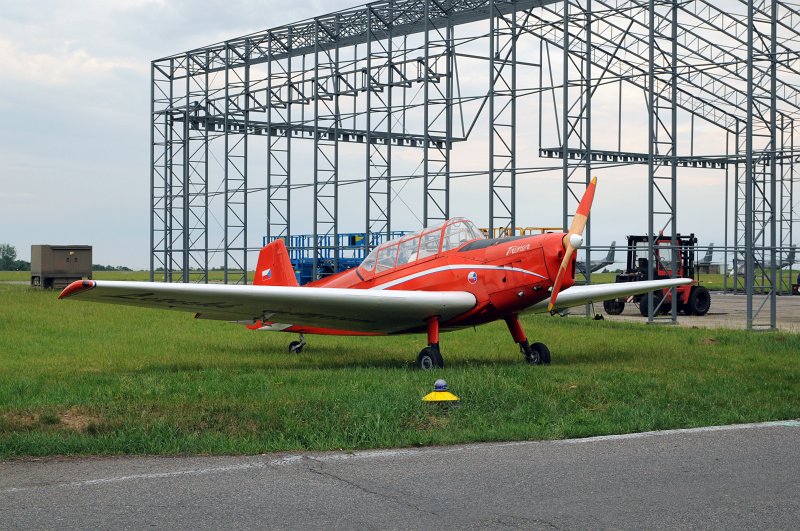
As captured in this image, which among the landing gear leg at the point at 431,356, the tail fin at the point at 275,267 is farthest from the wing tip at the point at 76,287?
the tail fin at the point at 275,267

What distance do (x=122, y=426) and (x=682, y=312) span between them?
22.9 meters

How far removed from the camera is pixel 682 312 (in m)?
29.1

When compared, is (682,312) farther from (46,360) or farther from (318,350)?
(46,360)

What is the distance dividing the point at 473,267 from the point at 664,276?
1582 centimetres

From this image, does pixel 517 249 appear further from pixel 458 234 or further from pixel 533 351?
pixel 533 351

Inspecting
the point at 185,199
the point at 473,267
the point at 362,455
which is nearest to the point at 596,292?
the point at 473,267

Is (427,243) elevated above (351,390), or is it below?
above

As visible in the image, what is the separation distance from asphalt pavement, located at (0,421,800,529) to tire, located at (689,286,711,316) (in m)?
19.9

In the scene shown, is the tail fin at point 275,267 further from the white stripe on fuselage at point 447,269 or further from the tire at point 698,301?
the tire at point 698,301

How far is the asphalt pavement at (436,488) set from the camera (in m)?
5.96

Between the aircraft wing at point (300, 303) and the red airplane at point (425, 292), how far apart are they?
1 centimetres

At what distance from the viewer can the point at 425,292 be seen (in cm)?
1423

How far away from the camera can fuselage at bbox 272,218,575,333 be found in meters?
13.9

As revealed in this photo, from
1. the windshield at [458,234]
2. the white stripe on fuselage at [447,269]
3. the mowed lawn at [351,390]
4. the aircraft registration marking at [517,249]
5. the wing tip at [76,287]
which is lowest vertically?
the mowed lawn at [351,390]
